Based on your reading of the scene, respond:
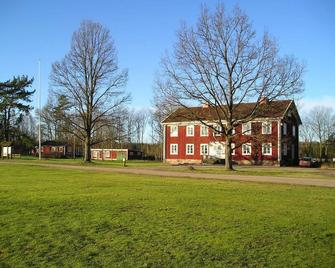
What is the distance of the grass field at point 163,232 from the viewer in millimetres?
6998

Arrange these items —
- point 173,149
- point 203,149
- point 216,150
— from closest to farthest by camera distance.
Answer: point 216,150 → point 203,149 → point 173,149

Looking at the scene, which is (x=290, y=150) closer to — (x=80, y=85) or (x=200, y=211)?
(x=80, y=85)

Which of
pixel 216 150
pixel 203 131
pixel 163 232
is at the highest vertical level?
pixel 203 131

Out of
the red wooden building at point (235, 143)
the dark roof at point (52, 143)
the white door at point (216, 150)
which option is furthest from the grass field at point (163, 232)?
the dark roof at point (52, 143)

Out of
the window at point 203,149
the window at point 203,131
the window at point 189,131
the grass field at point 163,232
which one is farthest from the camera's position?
the window at point 189,131

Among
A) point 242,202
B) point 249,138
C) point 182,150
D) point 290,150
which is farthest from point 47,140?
point 242,202

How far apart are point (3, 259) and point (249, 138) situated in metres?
33.4

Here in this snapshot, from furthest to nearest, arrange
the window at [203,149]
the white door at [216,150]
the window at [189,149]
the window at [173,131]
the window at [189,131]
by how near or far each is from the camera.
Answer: the window at [173,131], the window at [189,131], the window at [189,149], the window at [203,149], the white door at [216,150]

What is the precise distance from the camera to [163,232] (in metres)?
8.88

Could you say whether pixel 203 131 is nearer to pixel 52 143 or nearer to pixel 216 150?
pixel 216 150

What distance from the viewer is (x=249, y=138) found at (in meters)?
38.8

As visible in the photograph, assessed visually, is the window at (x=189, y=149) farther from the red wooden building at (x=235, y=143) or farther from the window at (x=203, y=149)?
the window at (x=203, y=149)

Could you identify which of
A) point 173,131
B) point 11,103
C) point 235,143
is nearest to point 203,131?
point 173,131

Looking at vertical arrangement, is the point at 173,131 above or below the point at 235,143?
above
